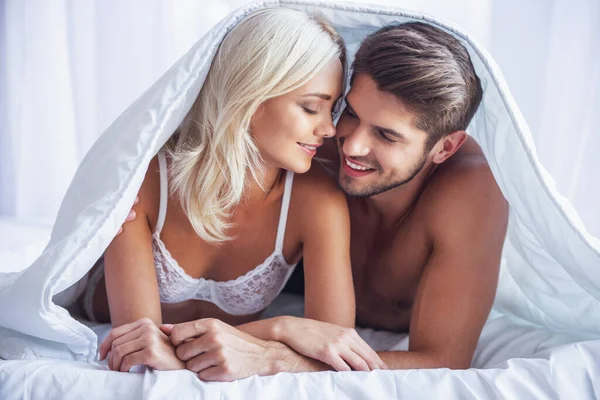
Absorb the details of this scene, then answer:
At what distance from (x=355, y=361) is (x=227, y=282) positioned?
0.38 m

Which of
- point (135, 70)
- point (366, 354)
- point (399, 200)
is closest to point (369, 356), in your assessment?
point (366, 354)

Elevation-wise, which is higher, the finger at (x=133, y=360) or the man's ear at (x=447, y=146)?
the man's ear at (x=447, y=146)

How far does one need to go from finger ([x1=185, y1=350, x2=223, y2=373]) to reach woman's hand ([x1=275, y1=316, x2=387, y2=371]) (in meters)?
0.14

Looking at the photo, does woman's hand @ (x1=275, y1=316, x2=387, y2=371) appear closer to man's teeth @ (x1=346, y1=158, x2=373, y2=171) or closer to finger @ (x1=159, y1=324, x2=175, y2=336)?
finger @ (x1=159, y1=324, x2=175, y2=336)

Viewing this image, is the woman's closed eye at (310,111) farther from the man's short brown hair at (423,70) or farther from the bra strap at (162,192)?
the bra strap at (162,192)

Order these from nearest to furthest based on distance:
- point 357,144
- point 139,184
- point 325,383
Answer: point 325,383
point 139,184
point 357,144

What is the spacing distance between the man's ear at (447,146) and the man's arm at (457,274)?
1.9 inches

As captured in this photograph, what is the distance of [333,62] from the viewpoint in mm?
1236

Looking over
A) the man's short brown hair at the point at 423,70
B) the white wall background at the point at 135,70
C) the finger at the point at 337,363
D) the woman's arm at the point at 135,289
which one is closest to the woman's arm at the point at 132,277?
the woman's arm at the point at 135,289

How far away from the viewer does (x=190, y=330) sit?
1.06 m

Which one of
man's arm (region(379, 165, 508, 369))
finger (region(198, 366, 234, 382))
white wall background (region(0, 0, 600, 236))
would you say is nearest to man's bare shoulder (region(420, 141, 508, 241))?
man's arm (region(379, 165, 508, 369))

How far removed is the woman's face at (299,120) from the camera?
1.21 meters

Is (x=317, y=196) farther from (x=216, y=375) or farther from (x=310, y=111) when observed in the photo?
(x=216, y=375)

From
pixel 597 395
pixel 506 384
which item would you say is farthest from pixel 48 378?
pixel 597 395
